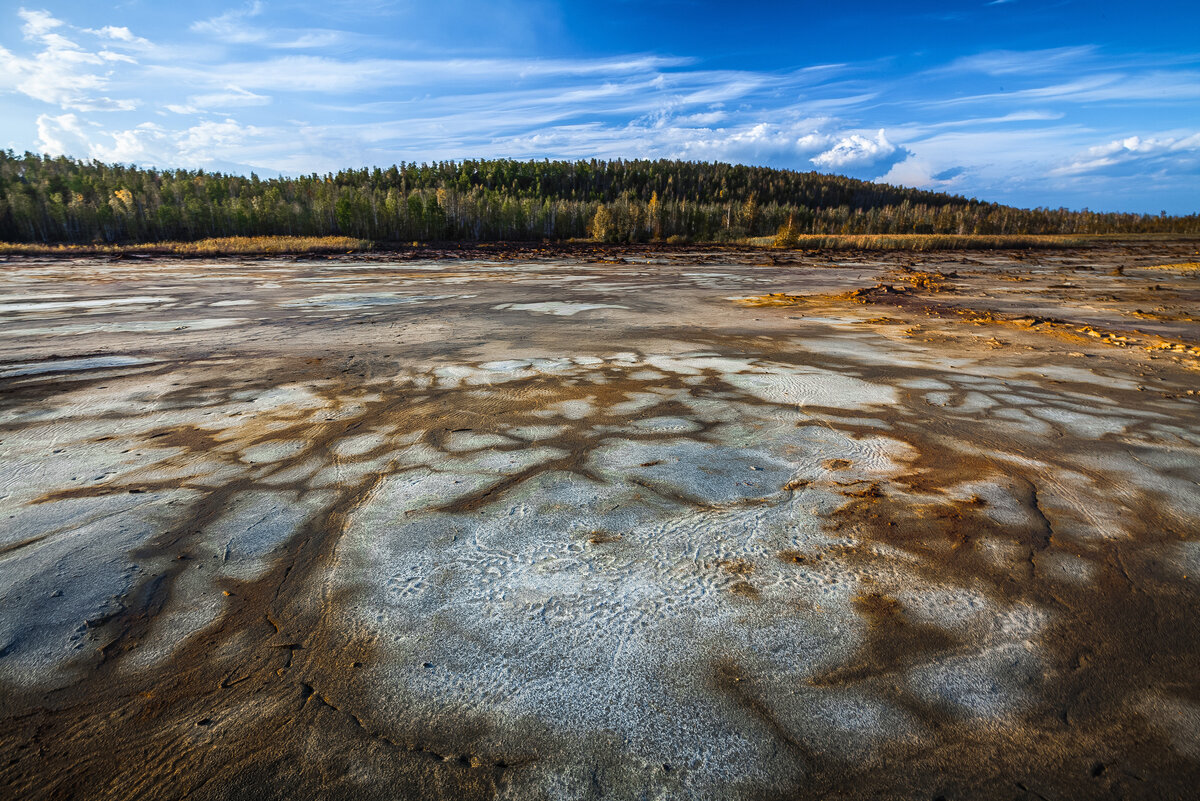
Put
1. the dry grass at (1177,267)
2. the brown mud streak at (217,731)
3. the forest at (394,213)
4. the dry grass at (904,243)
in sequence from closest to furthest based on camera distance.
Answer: the brown mud streak at (217,731), the dry grass at (1177,267), the dry grass at (904,243), the forest at (394,213)

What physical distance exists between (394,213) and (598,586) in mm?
69685

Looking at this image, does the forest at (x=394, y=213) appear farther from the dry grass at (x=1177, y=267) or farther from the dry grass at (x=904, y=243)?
the dry grass at (x=1177, y=267)

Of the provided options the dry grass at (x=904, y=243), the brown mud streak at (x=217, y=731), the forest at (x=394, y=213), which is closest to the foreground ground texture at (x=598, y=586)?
the brown mud streak at (x=217, y=731)

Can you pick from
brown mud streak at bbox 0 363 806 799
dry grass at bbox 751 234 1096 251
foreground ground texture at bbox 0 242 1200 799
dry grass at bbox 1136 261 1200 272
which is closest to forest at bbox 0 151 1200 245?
dry grass at bbox 751 234 1096 251

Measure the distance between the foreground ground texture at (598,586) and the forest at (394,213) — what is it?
59.7 m

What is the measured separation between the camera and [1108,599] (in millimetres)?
2346

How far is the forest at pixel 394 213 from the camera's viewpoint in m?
59.2

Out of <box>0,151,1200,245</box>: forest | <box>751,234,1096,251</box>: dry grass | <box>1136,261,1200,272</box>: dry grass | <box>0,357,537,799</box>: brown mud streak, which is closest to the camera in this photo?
<box>0,357,537,799</box>: brown mud streak

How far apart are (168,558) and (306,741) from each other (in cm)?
148

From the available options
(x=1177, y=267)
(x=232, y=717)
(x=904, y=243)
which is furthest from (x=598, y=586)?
(x=904, y=243)

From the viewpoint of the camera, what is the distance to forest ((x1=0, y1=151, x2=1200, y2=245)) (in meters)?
59.2

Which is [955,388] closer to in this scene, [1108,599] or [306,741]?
[1108,599]

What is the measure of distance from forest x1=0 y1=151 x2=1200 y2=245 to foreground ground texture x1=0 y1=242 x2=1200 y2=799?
59735 mm

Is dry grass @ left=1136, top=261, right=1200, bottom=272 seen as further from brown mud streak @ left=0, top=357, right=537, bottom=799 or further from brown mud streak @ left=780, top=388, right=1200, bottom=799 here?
brown mud streak @ left=0, top=357, right=537, bottom=799
